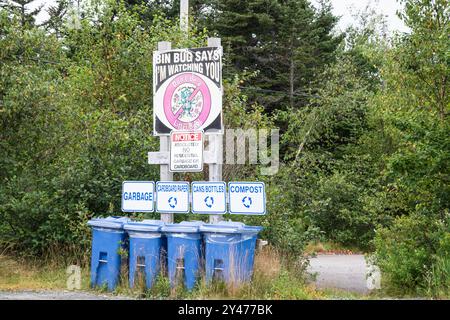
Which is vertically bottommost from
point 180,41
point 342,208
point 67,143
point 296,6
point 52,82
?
point 342,208

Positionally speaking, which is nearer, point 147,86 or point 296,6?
point 147,86

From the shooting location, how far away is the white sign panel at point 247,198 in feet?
34.0

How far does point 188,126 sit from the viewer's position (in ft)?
37.3

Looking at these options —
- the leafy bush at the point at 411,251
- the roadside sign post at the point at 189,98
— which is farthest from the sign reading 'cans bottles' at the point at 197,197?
the leafy bush at the point at 411,251

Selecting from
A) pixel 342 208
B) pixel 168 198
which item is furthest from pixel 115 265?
pixel 342 208

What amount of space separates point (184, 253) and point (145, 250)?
680 mm

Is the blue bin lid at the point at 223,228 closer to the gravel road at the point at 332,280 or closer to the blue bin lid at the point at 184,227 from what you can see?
the blue bin lid at the point at 184,227

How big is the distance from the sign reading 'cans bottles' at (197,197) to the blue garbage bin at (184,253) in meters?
0.72

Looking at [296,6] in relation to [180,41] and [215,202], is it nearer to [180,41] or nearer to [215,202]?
[180,41]

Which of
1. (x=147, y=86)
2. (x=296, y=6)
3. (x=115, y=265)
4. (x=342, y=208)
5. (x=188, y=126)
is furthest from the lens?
(x=296, y=6)

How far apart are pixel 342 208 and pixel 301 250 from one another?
Result: 15566mm

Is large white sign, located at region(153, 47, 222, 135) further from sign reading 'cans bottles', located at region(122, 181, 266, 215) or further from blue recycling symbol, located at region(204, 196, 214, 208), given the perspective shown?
blue recycling symbol, located at region(204, 196, 214, 208)

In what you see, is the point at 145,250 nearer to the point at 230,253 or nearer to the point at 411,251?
the point at 230,253

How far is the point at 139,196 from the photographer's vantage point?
11.4 metres
